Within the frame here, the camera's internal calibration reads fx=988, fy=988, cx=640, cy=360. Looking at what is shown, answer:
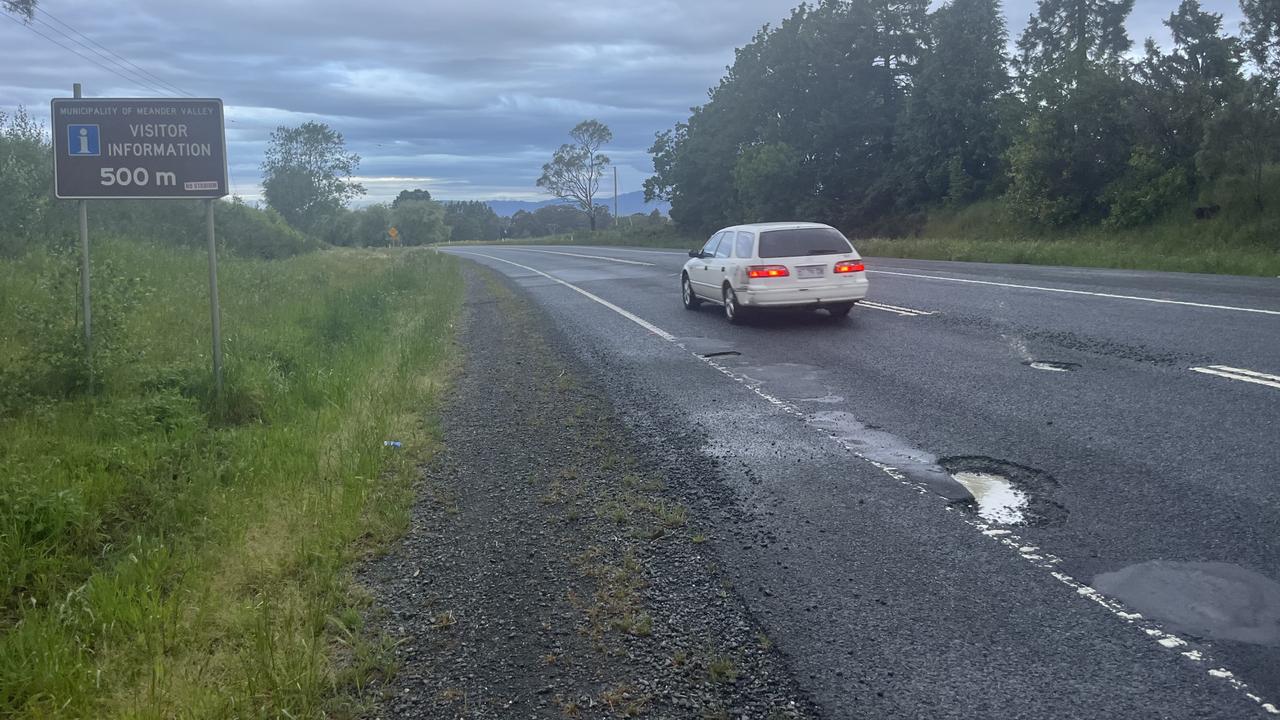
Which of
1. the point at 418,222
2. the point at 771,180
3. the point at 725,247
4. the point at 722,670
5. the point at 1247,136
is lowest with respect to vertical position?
the point at 722,670

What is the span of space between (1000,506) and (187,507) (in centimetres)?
504

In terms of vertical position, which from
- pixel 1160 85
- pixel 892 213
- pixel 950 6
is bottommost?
pixel 892 213

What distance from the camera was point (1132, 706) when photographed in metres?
3.49

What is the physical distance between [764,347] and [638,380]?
105 inches

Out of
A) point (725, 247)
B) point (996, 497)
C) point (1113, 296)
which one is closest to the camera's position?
point (996, 497)

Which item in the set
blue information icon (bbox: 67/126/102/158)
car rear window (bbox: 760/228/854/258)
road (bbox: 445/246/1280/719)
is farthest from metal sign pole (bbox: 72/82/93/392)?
car rear window (bbox: 760/228/854/258)

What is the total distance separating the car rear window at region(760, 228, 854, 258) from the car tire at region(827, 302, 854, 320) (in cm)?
81

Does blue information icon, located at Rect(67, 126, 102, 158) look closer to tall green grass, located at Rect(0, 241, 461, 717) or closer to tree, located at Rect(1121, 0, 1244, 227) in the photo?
tall green grass, located at Rect(0, 241, 461, 717)

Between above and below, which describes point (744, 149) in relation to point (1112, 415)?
above

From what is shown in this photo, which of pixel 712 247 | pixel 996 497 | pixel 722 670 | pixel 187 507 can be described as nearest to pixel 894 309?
pixel 712 247

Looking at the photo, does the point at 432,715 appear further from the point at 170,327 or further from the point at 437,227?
the point at 437,227

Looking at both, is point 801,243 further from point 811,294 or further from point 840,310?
point 840,310

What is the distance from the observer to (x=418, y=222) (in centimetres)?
13375

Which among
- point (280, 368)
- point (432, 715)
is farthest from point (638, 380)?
point (432, 715)
